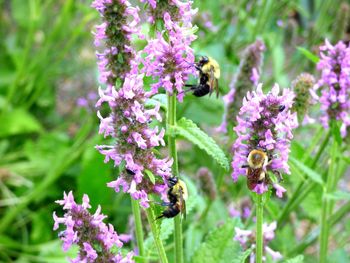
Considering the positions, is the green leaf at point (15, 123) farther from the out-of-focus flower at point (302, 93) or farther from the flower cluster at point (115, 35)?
the flower cluster at point (115, 35)

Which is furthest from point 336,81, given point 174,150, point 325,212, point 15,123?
point 15,123

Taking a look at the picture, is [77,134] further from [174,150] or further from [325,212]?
[174,150]

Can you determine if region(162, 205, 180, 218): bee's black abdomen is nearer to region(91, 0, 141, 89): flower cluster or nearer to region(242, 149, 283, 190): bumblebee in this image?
region(242, 149, 283, 190): bumblebee

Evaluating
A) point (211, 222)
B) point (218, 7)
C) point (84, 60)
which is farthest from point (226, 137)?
point (84, 60)

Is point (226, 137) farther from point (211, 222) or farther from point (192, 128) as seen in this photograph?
point (192, 128)

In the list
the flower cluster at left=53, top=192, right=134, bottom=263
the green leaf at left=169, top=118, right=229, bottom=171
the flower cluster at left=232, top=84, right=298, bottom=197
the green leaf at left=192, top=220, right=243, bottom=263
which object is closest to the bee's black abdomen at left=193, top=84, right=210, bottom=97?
the green leaf at left=169, top=118, right=229, bottom=171

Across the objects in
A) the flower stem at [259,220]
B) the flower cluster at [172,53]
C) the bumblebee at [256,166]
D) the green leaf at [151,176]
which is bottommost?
the flower stem at [259,220]

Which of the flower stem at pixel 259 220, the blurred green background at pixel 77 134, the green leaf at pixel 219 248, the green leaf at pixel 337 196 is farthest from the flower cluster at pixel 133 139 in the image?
the blurred green background at pixel 77 134
